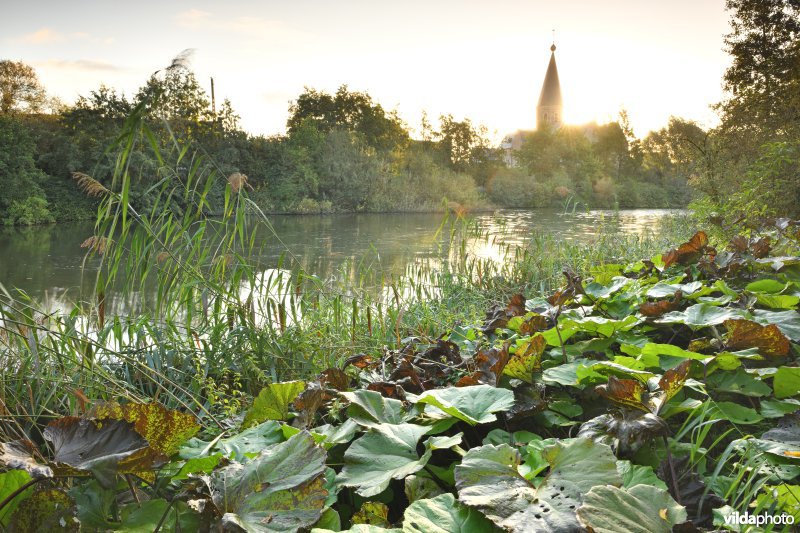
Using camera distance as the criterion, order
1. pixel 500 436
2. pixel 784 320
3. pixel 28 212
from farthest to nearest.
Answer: pixel 28 212 → pixel 784 320 → pixel 500 436

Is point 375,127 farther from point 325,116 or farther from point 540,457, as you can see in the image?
point 540,457

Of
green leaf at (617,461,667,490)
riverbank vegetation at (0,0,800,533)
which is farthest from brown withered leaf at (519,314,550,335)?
green leaf at (617,461,667,490)

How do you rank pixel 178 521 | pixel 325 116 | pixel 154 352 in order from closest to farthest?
pixel 178 521 → pixel 154 352 → pixel 325 116

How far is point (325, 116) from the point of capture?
2877 cm

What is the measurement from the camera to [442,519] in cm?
60

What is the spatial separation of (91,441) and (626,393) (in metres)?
0.70

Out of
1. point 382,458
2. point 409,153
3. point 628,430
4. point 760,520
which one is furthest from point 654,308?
point 409,153

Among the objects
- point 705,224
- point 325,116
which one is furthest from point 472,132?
point 705,224

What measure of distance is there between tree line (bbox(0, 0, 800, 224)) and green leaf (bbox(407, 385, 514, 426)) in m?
1.00

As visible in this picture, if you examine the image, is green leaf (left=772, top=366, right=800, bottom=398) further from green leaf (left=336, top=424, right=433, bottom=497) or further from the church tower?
the church tower

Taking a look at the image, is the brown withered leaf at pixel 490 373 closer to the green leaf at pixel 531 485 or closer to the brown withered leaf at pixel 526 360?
the brown withered leaf at pixel 526 360

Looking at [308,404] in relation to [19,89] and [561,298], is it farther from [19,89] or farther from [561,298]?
[19,89]

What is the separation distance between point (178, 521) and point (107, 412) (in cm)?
29

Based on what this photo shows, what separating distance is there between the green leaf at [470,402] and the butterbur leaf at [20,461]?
484mm
